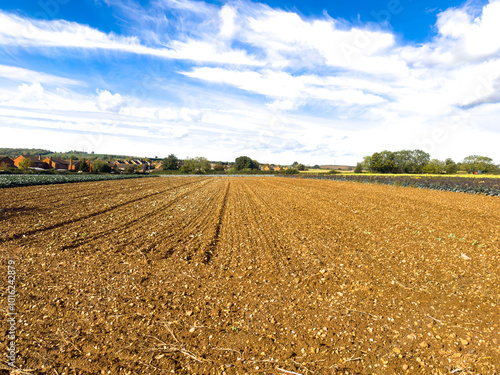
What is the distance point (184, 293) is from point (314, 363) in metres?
3.13

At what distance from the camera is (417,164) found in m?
96.4

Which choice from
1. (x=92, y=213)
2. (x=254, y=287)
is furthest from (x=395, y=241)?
(x=92, y=213)

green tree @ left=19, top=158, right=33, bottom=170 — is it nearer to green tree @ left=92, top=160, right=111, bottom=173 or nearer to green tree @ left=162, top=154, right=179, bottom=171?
green tree @ left=92, top=160, right=111, bottom=173

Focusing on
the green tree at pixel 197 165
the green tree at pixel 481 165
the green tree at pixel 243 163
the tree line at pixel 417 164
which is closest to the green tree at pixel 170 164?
the green tree at pixel 197 165

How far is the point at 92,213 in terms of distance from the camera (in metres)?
14.3

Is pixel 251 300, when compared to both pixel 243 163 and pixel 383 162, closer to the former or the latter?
pixel 383 162

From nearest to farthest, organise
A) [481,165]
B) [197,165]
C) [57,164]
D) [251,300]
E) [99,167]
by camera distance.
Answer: [251,300] → [481,165] → [99,167] → [57,164] → [197,165]

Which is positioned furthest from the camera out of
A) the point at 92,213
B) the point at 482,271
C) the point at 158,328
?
the point at 92,213

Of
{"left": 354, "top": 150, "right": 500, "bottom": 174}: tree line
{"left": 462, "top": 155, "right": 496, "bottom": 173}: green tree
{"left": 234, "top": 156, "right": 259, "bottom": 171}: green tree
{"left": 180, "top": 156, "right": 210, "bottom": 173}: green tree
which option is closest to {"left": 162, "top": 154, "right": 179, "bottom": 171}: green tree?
{"left": 180, "top": 156, "right": 210, "bottom": 173}: green tree

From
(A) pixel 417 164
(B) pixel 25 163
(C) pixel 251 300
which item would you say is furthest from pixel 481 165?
(B) pixel 25 163

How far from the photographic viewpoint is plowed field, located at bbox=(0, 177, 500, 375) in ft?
12.6

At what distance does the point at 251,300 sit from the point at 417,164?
11107cm

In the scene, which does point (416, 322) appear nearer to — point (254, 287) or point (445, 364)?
point (445, 364)

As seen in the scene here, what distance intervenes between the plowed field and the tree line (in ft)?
252
